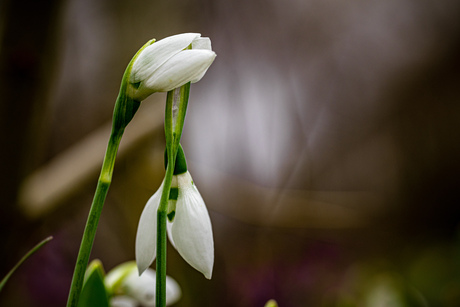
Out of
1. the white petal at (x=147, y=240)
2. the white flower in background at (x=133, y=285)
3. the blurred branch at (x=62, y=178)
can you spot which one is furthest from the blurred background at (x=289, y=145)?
the white petal at (x=147, y=240)

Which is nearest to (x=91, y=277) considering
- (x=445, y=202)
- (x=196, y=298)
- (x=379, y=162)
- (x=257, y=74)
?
(x=196, y=298)

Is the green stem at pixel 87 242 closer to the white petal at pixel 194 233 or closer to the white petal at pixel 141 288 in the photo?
the white petal at pixel 194 233

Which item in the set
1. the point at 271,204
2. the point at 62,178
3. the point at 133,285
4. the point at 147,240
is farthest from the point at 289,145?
the point at 147,240

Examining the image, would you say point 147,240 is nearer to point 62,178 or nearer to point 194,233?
point 194,233

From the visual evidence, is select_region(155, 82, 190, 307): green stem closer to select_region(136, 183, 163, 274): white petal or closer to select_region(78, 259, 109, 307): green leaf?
select_region(136, 183, 163, 274): white petal

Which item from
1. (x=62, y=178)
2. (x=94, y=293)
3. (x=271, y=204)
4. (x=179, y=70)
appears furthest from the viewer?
(x=271, y=204)
